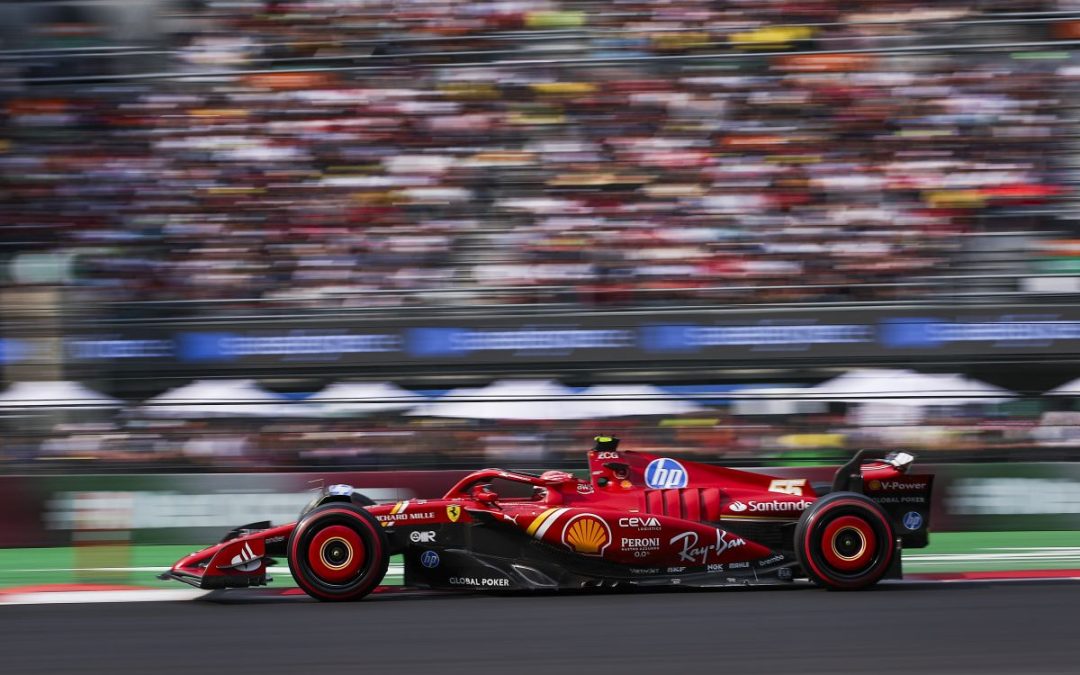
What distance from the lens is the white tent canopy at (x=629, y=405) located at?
388 inches

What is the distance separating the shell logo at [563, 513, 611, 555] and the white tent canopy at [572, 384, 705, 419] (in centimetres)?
315

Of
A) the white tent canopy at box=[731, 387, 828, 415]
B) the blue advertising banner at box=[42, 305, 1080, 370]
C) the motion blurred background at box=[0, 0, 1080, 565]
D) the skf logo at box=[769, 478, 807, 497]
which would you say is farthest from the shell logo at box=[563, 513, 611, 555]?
the blue advertising banner at box=[42, 305, 1080, 370]

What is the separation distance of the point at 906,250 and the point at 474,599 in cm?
710

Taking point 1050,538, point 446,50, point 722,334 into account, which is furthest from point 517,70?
point 1050,538

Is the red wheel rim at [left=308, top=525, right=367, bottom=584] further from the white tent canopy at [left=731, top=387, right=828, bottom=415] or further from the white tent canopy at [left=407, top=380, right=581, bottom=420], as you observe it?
the white tent canopy at [left=731, top=387, right=828, bottom=415]

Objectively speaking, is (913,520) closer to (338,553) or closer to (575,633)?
(575,633)

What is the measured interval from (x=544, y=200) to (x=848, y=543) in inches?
267

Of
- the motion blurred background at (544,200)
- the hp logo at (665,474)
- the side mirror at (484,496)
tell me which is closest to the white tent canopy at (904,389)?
the motion blurred background at (544,200)

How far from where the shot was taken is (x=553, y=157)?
42.7 feet

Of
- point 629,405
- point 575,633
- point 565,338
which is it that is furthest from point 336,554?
point 565,338

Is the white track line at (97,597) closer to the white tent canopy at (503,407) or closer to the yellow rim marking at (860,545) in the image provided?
the white tent canopy at (503,407)

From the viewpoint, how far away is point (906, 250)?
40.4ft

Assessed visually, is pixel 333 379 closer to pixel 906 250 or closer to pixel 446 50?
pixel 446 50

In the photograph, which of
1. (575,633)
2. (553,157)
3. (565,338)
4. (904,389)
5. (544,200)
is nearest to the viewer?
(575,633)
